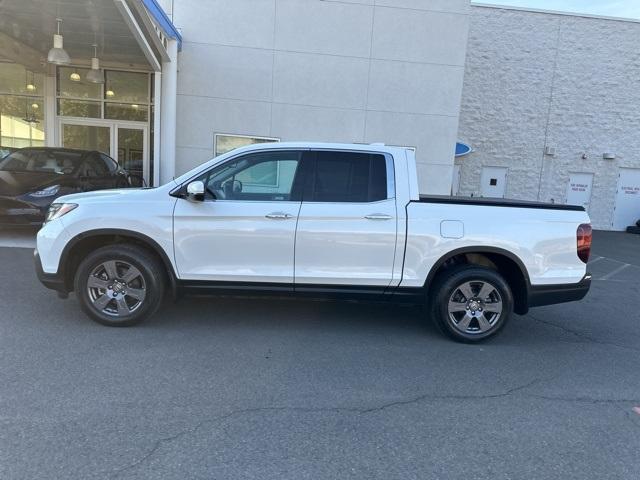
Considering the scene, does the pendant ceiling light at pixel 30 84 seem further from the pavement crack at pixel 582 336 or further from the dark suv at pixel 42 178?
the pavement crack at pixel 582 336

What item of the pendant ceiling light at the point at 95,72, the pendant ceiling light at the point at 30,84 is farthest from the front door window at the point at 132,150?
the pendant ceiling light at the point at 30,84

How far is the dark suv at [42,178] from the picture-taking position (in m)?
8.55

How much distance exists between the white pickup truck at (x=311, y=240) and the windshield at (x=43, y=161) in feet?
A: 17.2

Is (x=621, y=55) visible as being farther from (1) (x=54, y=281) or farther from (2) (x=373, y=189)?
(1) (x=54, y=281)

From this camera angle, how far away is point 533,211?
479cm

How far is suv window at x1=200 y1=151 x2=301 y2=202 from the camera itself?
478 cm

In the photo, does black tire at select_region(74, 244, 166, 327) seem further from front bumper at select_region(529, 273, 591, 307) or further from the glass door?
the glass door

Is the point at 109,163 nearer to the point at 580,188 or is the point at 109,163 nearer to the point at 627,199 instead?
the point at 580,188

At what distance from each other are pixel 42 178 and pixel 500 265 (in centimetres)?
817

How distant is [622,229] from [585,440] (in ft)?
59.9

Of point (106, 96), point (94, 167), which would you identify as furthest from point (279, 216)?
point (106, 96)

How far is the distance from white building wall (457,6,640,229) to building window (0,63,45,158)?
13401 millimetres

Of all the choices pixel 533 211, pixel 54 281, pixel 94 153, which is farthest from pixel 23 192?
pixel 533 211

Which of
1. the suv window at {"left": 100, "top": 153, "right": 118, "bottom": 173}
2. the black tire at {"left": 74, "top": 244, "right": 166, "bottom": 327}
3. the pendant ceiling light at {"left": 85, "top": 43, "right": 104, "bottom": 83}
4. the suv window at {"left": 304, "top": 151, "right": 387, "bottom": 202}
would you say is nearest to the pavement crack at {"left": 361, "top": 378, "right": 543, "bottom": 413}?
the suv window at {"left": 304, "top": 151, "right": 387, "bottom": 202}
